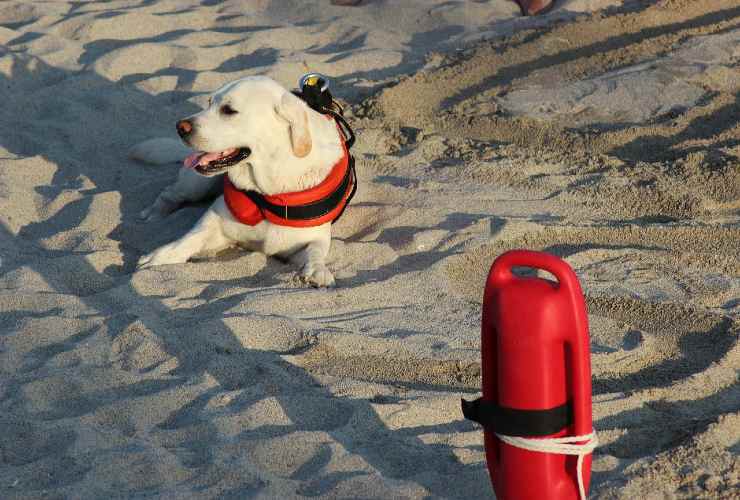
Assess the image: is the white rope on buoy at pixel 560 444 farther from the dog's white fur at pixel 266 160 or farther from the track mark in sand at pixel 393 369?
the dog's white fur at pixel 266 160

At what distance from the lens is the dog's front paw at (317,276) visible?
3.71m

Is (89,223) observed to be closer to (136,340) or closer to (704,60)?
(136,340)

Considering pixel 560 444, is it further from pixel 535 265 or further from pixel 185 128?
pixel 185 128

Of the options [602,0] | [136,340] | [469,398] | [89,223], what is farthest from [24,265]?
[602,0]

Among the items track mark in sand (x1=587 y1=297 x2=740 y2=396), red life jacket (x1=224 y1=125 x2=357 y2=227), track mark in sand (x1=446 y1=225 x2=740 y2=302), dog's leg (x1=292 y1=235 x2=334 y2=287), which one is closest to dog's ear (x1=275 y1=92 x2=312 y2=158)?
red life jacket (x1=224 y1=125 x2=357 y2=227)

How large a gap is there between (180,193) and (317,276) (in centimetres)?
121

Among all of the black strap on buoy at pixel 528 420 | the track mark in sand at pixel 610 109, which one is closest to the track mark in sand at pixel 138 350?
the black strap on buoy at pixel 528 420

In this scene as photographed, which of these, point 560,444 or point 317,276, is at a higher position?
point 560,444

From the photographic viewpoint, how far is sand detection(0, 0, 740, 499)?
2.54 meters

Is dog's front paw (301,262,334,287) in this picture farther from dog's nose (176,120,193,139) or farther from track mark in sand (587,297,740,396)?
track mark in sand (587,297,740,396)

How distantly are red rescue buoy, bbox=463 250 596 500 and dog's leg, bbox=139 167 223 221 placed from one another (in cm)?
271

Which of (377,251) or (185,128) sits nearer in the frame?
(185,128)

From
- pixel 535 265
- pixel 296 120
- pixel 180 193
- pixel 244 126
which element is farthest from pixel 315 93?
pixel 535 265

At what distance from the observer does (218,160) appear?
383 centimetres
